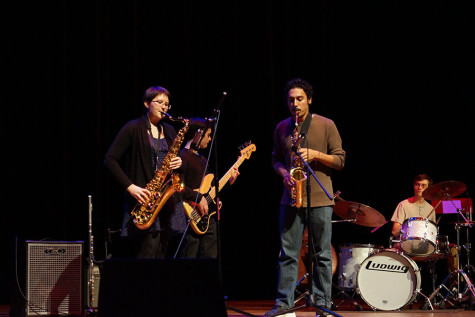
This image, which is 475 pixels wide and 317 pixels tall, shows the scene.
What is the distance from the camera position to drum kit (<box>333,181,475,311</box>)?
6723 mm

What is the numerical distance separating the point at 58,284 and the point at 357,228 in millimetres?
4517

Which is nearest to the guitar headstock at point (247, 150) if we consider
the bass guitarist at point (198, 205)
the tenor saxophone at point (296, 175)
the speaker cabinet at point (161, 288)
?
the bass guitarist at point (198, 205)

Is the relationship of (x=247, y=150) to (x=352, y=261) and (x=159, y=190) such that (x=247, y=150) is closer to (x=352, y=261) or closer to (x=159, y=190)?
(x=352, y=261)

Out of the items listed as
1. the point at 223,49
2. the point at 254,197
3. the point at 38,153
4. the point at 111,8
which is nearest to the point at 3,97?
the point at 38,153

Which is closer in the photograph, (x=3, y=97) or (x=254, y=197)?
(x=3, y=97)

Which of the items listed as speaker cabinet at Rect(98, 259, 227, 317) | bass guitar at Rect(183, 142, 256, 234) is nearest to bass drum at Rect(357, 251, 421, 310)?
bass guitar at Rect(183, 142, 256, 234)

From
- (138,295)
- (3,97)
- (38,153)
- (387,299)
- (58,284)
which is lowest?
(387,299)

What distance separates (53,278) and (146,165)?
1.23 metres

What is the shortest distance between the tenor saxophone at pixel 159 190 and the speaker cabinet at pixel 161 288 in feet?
6.28

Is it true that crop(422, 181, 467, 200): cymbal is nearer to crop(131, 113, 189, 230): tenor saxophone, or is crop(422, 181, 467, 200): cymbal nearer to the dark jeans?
the dark jeans

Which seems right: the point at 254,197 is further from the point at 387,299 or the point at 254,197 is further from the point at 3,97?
the point at 3,97

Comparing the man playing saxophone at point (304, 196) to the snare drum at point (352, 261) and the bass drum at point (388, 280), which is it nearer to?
the bass drum at point (388, 280)

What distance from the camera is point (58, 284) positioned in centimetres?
479

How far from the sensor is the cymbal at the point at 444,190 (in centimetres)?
680
